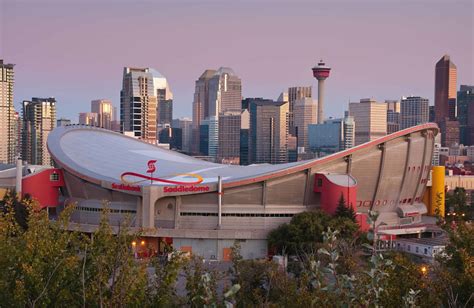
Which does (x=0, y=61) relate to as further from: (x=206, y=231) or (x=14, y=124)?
(x=206, y=231)

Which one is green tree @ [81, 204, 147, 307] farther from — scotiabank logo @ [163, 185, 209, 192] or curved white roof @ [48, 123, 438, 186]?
curved white roof @ [48, 123, 438, 186]

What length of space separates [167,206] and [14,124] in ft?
486

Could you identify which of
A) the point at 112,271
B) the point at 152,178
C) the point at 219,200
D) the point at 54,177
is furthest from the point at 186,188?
the point at 112,271

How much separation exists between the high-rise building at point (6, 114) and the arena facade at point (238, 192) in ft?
428

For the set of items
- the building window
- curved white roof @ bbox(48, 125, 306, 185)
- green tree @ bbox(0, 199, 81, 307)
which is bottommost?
green tree @ bbox(0, 199, 81, 307)

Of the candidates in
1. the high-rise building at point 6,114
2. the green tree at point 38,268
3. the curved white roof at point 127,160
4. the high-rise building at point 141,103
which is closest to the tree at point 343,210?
the curved white roof at point 127,160

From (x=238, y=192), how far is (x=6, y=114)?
14462 centimetres

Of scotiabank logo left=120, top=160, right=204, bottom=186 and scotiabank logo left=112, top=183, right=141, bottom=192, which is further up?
scotiabank logo left=120, top=160, right=204, bottom=186

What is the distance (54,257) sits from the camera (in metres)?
22.0

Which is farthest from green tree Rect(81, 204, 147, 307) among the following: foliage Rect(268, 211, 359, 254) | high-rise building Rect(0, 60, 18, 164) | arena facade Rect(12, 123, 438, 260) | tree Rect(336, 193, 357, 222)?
high-rise building Rect(0, 60, 18, 164)

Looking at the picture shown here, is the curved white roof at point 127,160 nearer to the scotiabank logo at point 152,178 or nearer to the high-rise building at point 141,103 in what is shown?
the scotiabank logo at point 152,178

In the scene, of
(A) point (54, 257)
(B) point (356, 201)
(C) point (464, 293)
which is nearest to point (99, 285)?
(A) point (54, 257)

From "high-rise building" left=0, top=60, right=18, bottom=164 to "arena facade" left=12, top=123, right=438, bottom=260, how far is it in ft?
428

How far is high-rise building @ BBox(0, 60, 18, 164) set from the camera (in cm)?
19000
